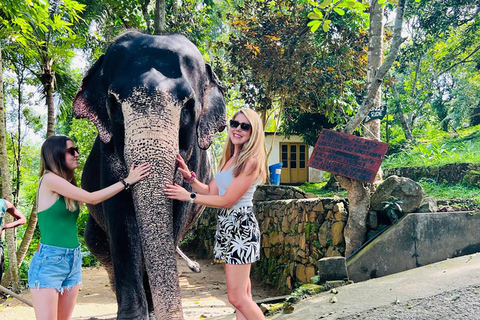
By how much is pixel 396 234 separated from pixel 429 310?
1.77 meters

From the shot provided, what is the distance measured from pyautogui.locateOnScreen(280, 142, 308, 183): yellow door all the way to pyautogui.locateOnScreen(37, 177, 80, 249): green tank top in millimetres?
17502

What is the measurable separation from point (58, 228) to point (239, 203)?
117 cm

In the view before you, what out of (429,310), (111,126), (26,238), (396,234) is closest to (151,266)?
(111,126)

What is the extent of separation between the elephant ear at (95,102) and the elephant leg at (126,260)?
575 millimetres

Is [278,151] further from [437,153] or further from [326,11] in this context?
[326,11]

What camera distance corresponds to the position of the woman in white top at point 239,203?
2.98 metres

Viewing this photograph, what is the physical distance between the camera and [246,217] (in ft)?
10.0

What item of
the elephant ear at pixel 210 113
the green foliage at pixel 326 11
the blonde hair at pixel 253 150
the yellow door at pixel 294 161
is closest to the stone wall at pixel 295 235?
the elephant ear at pixel 210 113

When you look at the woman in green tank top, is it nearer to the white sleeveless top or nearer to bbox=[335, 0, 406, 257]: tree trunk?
the white sleeveless top

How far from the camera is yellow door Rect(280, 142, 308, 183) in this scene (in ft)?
66.9

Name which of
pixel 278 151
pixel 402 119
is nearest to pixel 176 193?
pixel 402 119

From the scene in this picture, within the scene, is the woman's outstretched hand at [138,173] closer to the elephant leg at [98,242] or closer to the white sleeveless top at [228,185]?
the white sleeveless top at [228,185]

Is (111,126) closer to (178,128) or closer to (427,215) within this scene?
(178,128)

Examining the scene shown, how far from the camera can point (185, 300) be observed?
8102 millimetres
